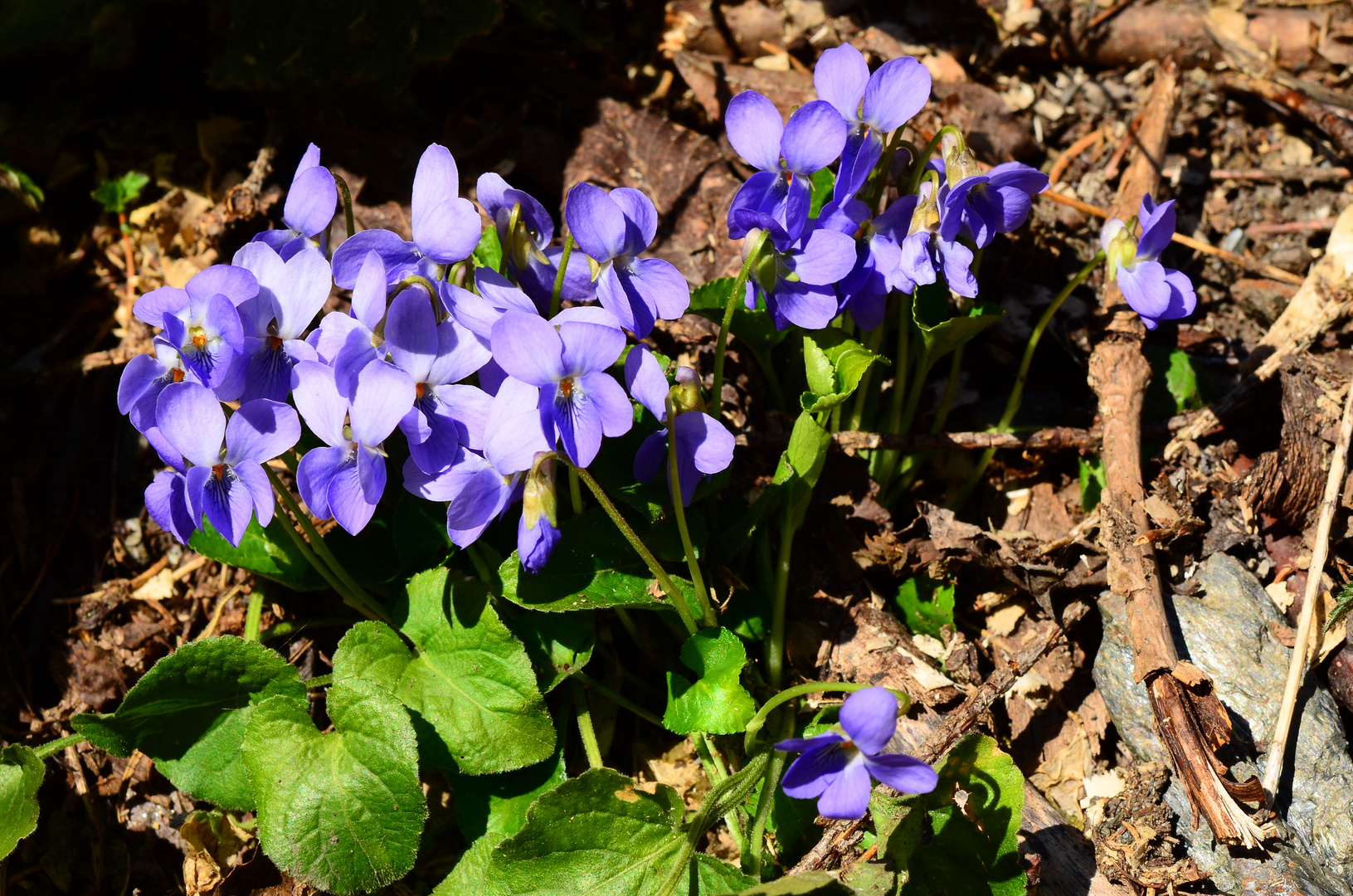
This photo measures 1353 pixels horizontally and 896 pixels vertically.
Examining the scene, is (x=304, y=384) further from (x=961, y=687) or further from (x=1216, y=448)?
(x=1216, y=448)

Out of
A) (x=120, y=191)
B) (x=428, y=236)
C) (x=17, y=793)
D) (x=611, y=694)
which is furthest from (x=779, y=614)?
(x=120, y=191)

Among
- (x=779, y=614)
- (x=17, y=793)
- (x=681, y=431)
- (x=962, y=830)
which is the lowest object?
(x=17, y=793)

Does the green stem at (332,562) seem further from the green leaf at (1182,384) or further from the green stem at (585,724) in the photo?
the green leaf at (1182,384)

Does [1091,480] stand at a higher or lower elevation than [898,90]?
lower

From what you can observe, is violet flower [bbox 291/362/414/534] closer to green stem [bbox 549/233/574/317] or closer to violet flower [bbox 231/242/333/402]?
violet flower [bbox 231/242/333/402]

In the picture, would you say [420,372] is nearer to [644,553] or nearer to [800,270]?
[644,553]

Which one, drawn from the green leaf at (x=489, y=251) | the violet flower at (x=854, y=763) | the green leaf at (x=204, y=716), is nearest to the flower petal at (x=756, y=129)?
the green leaf at (x=489, y=251)
